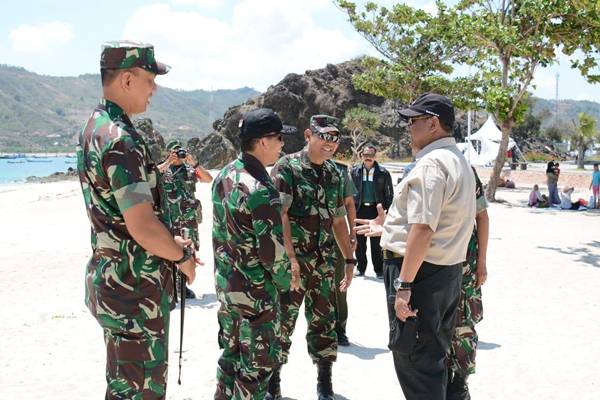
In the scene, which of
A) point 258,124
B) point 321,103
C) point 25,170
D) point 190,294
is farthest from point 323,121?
point 25,170

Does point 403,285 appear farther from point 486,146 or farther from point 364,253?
point 486,146

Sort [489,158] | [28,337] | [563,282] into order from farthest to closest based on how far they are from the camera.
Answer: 1. [489,158]
2. [563,282]
3. [28,337]

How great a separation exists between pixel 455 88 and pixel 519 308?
1562 centimetres

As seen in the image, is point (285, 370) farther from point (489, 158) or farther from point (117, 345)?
point (489, 158)

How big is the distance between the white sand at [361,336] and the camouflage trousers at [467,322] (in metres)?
0.76

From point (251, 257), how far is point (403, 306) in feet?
3.01

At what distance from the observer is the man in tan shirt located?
297 centimetres

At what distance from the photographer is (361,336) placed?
5980 millimetres

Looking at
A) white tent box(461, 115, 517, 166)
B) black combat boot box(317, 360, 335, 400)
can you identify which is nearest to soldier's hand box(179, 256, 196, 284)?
black combat boot box(317, 360, 335, 400)

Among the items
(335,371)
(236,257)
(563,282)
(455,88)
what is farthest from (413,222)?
(455,88)

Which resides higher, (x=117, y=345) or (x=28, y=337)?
(x=117, y=345)

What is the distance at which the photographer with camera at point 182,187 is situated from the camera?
7250mm

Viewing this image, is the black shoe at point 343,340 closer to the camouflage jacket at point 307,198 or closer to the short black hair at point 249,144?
the camouflage jacket at point 307,198

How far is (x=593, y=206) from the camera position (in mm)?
18625
